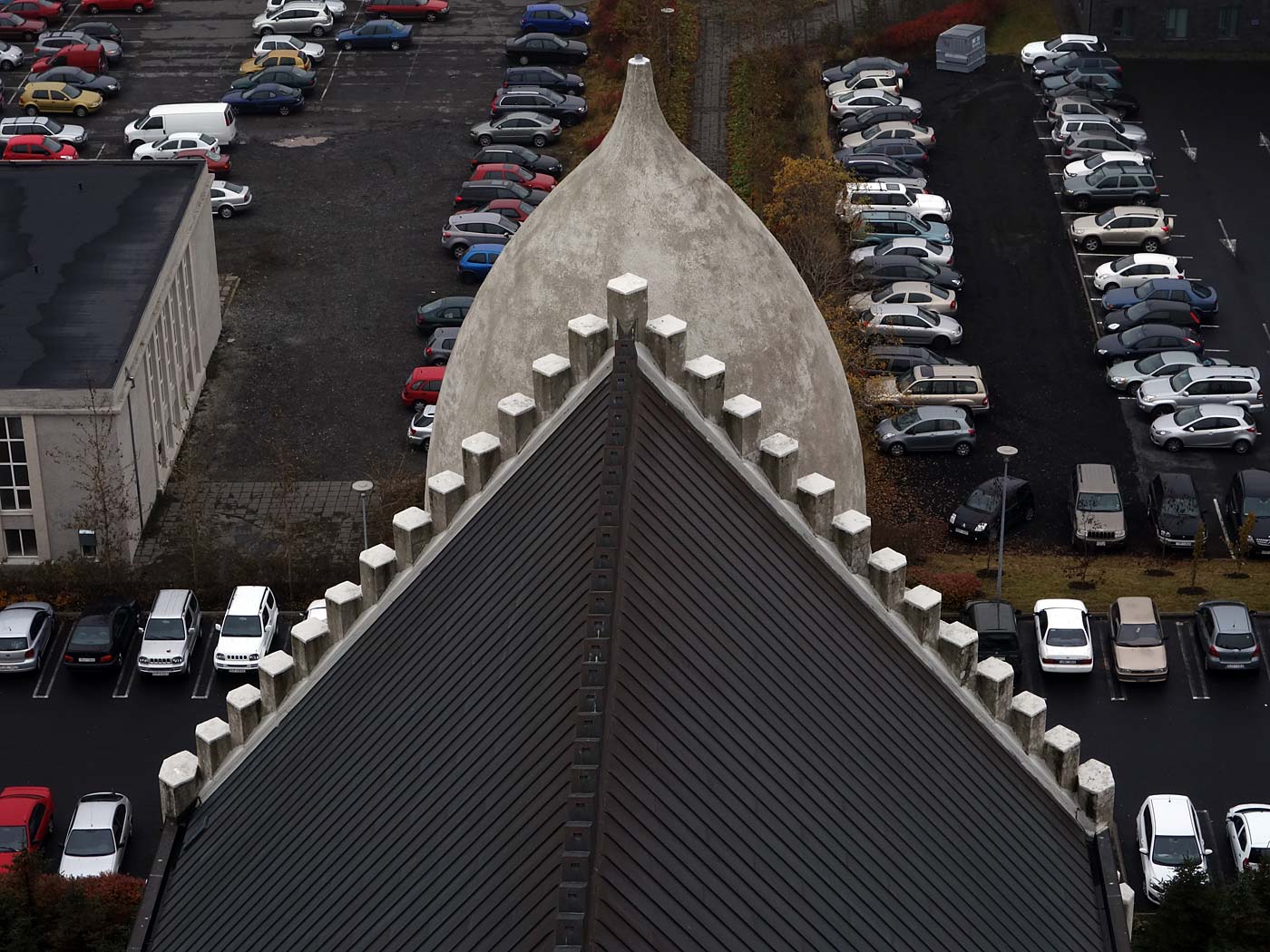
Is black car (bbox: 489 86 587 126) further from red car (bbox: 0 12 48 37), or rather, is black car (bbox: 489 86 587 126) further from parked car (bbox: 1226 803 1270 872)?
parked car (bbox: 1226 803 1270 872)

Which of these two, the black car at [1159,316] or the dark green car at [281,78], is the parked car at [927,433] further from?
the dark green car at [281,78]

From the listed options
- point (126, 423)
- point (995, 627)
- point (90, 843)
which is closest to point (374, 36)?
point (126, 423)

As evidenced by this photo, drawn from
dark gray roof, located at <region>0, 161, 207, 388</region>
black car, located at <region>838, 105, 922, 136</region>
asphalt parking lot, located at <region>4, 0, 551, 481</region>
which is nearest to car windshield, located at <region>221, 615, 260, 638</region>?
dark gray roof, located at <region>0, 161, 207, 388</region>

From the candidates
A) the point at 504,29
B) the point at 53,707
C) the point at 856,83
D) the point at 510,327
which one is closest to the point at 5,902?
the point at 53,707

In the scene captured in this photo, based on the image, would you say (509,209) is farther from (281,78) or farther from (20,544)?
(20,544)

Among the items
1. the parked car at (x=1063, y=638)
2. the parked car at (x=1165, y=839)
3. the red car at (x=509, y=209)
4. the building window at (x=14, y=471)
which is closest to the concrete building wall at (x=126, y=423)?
the building window at (x=14, y=471)
